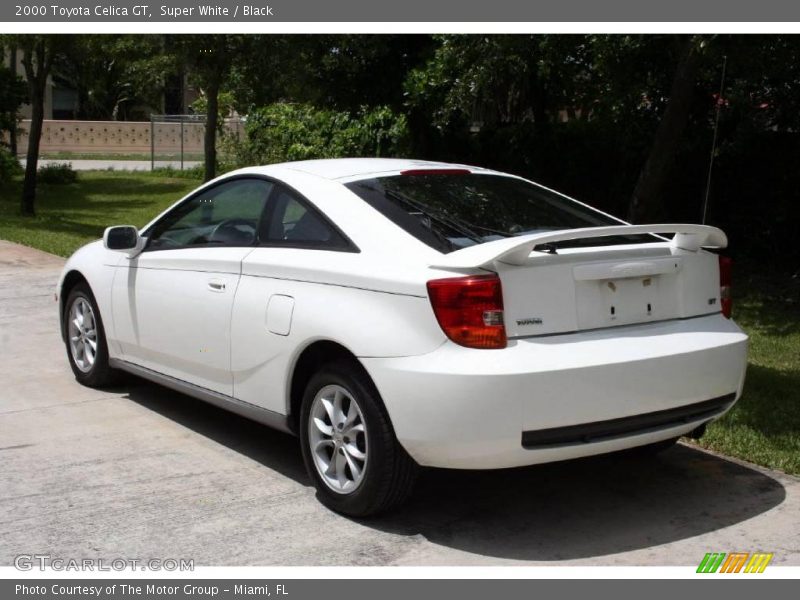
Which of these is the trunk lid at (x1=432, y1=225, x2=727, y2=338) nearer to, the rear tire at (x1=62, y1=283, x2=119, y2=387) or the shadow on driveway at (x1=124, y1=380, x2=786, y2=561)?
the shadow on driveway at (x1=124, y1=380, x2=786, y2=561)

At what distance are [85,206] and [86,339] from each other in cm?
1800

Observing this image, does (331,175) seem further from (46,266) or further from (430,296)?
(46,266)

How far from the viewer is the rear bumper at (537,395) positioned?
4309 millimetres

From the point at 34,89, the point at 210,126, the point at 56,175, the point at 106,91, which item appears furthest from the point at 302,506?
the point at 106,91

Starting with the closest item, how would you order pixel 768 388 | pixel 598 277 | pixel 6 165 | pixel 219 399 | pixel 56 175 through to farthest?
1. pixel 598 277
2. pixel 219 399
3. pixel 768 388
4. pixel 6 165
5. pixel 56 175

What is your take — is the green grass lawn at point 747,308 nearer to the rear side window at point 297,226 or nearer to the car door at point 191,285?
the rear side window at point 297,226

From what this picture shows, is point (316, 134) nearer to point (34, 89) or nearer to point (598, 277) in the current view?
point (34, 89)

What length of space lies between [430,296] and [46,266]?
31.4 ft

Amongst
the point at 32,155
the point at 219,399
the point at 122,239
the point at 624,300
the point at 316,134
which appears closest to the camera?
the point at 624,300

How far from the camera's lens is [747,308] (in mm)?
11359

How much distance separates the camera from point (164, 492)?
5.23 m

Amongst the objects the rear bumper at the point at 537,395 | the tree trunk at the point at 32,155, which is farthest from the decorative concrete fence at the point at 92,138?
the rear bumper at the point at 537,395

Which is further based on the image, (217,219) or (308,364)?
(217,219)

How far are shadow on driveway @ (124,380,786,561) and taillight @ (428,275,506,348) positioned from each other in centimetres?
90
